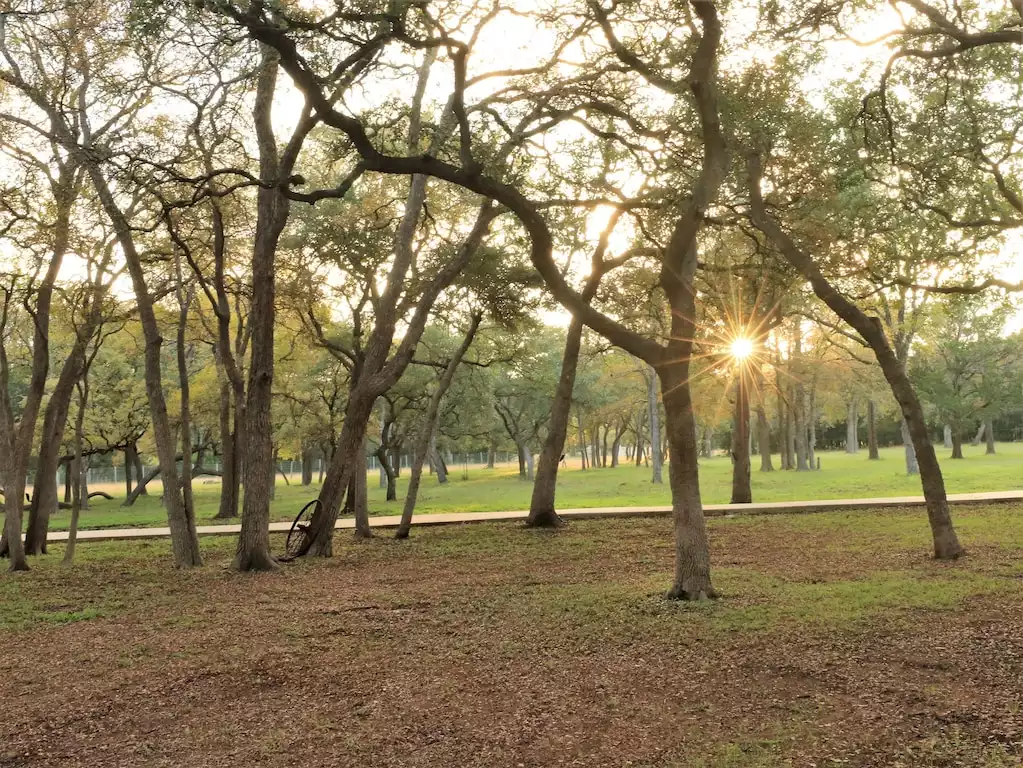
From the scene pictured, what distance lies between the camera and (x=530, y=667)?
6.23m

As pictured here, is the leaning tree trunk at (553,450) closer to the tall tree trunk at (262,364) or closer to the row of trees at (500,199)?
the row of trees at (500,199)

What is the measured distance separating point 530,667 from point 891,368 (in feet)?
23.5

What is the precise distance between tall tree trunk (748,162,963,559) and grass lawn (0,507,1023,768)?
24.2 inches

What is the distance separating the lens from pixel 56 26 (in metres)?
11.8

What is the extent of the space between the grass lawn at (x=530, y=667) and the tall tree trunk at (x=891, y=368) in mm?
614

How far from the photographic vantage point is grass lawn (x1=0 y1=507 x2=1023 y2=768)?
15.0 ft

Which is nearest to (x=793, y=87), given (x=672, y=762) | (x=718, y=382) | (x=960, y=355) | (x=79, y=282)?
(x=672, y=762)

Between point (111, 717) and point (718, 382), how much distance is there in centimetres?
2282

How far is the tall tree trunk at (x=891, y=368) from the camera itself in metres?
10.5

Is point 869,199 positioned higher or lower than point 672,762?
higher

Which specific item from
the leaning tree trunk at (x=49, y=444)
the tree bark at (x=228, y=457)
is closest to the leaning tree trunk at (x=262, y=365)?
the leaning tree trunk at (x=49, y=444)

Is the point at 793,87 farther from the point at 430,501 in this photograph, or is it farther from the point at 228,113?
the point at 430,501

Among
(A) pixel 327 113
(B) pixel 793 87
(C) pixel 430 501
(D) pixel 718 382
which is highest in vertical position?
(B) pixel 793 87

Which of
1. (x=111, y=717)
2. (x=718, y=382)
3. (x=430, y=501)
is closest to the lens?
(x=111, y=717)
